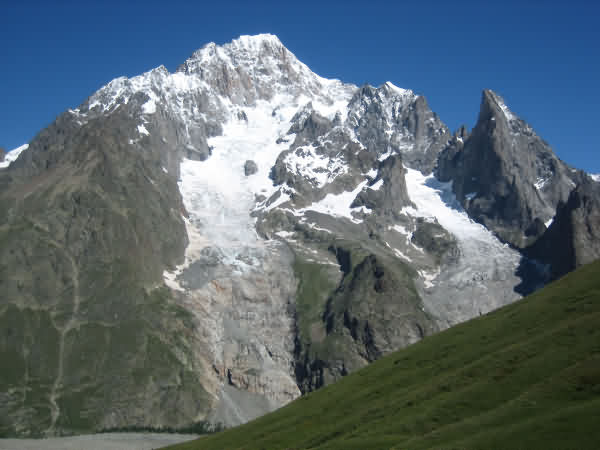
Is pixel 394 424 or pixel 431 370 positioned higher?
pixel 431 370

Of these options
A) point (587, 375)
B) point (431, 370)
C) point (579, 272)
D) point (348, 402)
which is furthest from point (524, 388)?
point (579, 272)

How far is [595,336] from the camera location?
75.8 m

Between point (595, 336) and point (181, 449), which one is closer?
point (595, 336)

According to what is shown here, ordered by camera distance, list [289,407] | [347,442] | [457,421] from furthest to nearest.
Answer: [289,407] → [347,442] → [457,421]

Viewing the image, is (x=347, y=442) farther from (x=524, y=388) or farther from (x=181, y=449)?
(x=181, y=449)

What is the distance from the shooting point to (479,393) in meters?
71.8

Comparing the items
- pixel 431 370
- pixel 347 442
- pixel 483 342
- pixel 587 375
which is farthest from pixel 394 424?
pixel 483 342

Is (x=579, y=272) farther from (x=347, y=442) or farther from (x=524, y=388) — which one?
(x=347, y=442)

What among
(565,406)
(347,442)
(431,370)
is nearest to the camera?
(565,406)

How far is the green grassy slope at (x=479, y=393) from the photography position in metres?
53.6

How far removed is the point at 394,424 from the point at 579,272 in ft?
220

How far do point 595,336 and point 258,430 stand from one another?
67.3m

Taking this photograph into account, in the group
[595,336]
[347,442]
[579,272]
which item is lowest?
[347,442]

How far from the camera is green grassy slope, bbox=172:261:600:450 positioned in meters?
53.6
